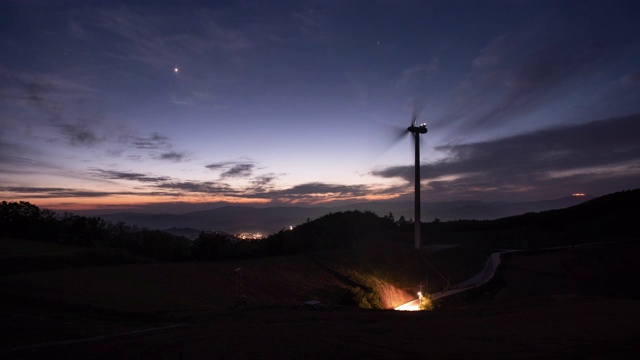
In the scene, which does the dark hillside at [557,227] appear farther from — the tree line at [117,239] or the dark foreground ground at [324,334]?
the dark foreground ground at [324,334]

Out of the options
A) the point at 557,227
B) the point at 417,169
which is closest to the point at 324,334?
the point at 417,169

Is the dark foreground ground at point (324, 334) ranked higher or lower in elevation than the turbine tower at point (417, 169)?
lower

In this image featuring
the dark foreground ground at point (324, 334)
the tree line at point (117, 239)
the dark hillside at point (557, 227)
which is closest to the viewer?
the dark foreground ground at point (324, 334)

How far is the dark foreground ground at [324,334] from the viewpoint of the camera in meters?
8.75

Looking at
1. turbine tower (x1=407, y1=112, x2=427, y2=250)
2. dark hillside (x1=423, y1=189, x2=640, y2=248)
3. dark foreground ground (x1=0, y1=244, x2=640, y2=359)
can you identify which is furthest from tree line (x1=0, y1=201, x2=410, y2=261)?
dark hillside (x1=423, y1=189, x2=640, y2=248)

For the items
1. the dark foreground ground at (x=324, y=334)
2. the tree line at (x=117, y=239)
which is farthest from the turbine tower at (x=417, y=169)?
the dark foreground ground at (x=324, y=334)

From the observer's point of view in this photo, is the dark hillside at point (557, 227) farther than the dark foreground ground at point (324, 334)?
Yes

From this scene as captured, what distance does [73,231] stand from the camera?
4591 centimetres

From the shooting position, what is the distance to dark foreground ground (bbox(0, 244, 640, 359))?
344 inches

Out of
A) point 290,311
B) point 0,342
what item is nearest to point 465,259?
point 290,311

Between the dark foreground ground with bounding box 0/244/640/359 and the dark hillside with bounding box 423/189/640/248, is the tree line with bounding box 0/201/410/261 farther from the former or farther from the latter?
the dark hillside with bounding box 423/189/640/248

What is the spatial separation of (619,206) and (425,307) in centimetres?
6179

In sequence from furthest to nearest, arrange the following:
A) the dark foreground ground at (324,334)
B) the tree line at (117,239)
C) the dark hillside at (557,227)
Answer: the dark hillside at (557,227)
the tree line at (117,239)
the dark foreground ground at (324,334)

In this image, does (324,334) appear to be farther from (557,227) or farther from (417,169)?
(557,227)
